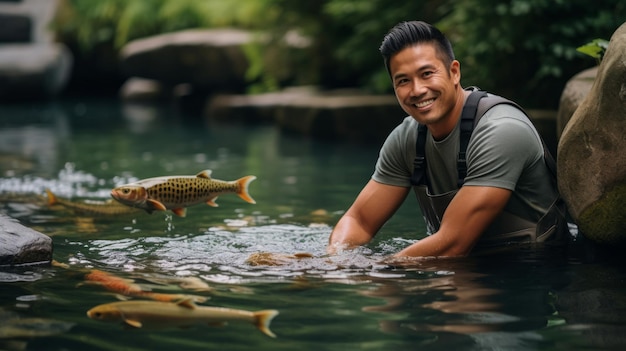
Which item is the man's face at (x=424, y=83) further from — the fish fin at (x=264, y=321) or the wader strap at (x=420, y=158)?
the fish fin at (x=264, y=321)

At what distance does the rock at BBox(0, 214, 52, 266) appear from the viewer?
5578 mm

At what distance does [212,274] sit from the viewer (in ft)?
17.4

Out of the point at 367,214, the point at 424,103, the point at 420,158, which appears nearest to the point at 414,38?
the point at 424,103

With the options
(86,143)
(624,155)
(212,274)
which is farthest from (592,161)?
(86,143)

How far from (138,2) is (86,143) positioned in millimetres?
12736

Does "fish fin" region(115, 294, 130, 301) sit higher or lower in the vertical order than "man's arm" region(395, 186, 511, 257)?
lower

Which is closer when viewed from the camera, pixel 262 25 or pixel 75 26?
pixel 262 25

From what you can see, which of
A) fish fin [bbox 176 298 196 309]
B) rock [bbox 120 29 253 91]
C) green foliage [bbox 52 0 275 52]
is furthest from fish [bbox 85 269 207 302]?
green foliage [bbox 52 0 275 52]

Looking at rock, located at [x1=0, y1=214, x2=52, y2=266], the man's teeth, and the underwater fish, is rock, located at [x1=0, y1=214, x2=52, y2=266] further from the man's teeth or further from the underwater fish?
the man's teeth

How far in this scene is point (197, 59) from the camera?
21.2 metres

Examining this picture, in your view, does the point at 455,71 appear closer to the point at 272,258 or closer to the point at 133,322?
the point at 272,258

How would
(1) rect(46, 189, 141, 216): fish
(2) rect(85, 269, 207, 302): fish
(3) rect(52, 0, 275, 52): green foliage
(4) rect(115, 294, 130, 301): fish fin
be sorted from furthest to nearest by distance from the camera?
(3) rect(52, 0, 275, 52): green foliage
(1) rect(46, 189, 141, 216): fish
(4) rect(115, 294, 130, 301): fish fin
(2) rect(85, 269, 207, 302): fish

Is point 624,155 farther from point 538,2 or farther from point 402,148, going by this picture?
point 538,2

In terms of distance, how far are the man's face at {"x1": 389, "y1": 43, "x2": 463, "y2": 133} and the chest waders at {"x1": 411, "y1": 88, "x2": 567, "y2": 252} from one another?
0.52ft
